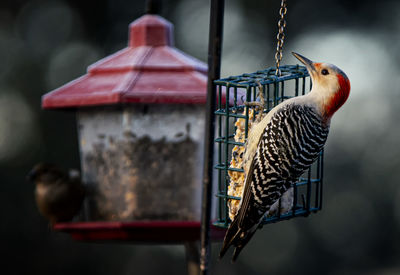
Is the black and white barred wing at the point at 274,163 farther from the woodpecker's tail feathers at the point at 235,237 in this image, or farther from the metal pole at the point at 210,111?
the metal pole at the point at 210,111

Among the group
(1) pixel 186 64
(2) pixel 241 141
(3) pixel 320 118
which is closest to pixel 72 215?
(1) pixel 186 64

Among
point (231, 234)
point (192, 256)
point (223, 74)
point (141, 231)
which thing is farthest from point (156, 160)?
point (223, 74)

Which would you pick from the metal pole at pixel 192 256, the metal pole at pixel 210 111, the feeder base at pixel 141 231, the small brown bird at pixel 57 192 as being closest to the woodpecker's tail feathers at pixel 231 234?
the metal pole at pixel 210 111

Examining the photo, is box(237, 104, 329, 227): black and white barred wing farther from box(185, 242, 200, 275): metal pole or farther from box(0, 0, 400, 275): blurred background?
box(0, 0, 400, 275): blurred background

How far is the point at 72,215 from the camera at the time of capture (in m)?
4.89

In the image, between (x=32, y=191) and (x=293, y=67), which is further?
(x=32, y=191)

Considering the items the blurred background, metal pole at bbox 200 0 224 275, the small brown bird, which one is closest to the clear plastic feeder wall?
the small brown bird

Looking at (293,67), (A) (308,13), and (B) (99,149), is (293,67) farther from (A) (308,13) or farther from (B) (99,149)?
(A) (308,13)

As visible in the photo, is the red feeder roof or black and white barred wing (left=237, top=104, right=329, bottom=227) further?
the red feeder roof

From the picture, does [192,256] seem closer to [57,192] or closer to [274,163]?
[57,192]

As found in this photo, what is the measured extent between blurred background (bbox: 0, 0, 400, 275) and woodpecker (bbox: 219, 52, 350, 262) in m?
4.23

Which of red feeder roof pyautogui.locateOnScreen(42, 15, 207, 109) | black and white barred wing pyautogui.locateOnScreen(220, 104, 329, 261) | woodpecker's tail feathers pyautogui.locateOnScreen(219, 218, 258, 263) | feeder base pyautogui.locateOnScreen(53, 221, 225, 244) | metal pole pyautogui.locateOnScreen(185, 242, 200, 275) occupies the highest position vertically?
red feeder roof pyautogui.locateOnScreen(42, 15, 207, 109)

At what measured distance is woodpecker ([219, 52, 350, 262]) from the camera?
347cm

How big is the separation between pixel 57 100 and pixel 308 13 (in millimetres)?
4754
